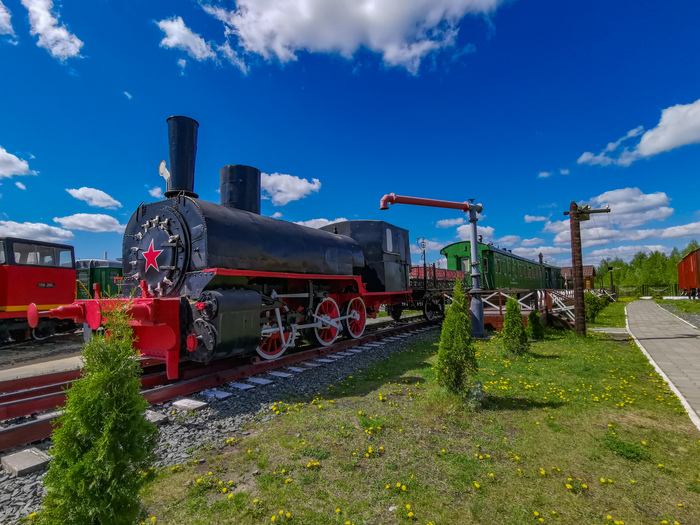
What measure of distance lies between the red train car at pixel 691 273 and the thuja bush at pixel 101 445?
30860mm

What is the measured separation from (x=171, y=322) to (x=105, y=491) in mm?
3595

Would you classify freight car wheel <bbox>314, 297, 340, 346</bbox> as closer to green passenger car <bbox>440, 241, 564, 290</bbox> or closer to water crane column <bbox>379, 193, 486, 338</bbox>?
water crane column <bbox>379, 193, 486, 338</bbox>

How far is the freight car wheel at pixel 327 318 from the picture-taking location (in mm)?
8273

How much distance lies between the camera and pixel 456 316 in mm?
4664

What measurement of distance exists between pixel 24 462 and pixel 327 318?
5.63 meters

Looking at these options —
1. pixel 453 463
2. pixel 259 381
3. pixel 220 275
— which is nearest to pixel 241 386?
pixel 259 381

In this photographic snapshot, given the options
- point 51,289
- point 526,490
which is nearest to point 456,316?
point 526,490

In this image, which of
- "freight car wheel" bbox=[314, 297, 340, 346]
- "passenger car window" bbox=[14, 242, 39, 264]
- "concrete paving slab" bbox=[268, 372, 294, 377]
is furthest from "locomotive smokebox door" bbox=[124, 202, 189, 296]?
"passenger car window" bbox=[14, 242, 39, 264]

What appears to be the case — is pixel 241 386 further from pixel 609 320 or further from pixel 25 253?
pixel 609 320

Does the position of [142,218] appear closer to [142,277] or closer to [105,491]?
[142,277]

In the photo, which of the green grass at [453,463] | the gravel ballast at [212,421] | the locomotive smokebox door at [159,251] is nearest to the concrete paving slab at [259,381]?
the gravel ballast at [212,421]

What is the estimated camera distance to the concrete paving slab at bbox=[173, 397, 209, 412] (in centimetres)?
443

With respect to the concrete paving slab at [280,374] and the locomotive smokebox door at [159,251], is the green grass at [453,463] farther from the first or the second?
the locomotive smokebox door at [159,251]

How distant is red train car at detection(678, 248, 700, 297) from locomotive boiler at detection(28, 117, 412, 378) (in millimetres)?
25936
